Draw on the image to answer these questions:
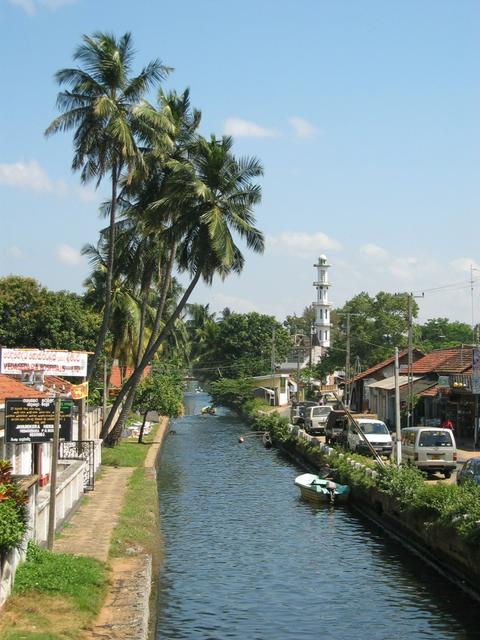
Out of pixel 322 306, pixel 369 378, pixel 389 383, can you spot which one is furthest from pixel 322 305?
pixel 389 383

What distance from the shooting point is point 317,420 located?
57.7 meters

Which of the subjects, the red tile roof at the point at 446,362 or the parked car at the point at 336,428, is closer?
the parked car at the point at 336,428

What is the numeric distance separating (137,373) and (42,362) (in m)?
14.7

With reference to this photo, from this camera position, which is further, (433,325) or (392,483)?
(433,325)

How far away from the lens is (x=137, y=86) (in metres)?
41.2

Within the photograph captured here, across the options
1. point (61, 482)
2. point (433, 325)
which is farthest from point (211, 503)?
point (433, 325)

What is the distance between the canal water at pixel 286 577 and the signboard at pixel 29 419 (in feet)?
15.2

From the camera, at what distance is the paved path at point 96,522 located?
20.7 m

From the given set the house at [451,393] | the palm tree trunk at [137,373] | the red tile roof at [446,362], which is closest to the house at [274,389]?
the red tile roof at [446,362]

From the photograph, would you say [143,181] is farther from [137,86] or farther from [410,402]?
[410,402]

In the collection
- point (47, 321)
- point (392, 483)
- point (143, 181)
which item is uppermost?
point (143, 181)

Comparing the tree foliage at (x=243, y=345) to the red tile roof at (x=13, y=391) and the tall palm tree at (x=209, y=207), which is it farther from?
the red tile roof at (x=13, y=391)

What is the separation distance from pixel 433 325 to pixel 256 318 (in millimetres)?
39735

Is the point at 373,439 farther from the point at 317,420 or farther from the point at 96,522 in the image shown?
the point at 96,522
